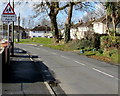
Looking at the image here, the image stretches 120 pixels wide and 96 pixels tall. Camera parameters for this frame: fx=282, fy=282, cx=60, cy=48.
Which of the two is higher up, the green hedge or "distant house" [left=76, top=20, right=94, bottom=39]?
"distant house" [left=76, top=20, right=94, bottom=39]

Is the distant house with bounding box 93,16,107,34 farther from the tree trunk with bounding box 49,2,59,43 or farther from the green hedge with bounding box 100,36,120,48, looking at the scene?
the green hedge with bounding box 100,36,120,48

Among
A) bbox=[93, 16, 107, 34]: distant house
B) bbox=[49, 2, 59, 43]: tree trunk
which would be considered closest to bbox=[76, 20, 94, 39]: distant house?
bbox=[93, 16, 107, 34]: distant house

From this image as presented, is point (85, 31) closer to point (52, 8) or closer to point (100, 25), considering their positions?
point (52, 8)

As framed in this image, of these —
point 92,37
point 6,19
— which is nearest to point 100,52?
point 92,37

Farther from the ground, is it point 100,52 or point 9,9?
point 9,9

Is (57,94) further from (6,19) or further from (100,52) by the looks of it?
(100,52)

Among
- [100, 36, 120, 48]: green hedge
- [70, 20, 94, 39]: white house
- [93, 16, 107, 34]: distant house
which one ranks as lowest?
[100, 36, 120, 48]: green hedge

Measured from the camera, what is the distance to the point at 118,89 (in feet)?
34.3

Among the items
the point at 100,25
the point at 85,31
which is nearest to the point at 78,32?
the point at 85,31

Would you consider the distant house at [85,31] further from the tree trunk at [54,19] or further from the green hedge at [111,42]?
the green hedge at [111,42]

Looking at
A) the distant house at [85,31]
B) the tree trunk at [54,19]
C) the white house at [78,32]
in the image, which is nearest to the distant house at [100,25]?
the distant house at [85,31]

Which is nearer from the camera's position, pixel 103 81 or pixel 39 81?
pixel 39 81

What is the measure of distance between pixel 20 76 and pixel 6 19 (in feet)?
16.7

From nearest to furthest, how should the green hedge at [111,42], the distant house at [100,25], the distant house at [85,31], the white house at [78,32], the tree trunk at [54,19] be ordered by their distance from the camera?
the green hedge at [111,42], the distant house at [85,31], the white house at [78,32], the tree trunk at [54,19], the distant house at [100,25]
